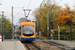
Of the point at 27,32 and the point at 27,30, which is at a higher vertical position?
the point at 27,30

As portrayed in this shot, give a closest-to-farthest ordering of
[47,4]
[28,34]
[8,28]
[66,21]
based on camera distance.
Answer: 1. [28,34]
2. [66,21]
3. [47,4]
4. [8,28]

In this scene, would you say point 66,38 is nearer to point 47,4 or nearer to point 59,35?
point 59,35

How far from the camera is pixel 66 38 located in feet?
125

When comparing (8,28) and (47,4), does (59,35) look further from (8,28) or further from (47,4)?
(8,28)

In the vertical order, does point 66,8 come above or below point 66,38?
above

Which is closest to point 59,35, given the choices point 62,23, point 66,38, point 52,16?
point 66,38

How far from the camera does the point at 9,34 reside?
46.0 meters

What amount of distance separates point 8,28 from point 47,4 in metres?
14.3

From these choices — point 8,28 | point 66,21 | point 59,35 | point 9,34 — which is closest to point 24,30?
point 59,35

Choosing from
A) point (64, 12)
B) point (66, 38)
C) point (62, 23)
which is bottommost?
point (66, 38)

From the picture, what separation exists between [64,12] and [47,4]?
5.38m

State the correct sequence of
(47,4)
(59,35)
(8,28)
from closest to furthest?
(59,35) < (47,4) < (8,28)

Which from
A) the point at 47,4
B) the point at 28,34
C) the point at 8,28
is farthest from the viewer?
the point at 8,28

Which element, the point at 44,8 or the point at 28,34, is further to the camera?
the point at 44,8
